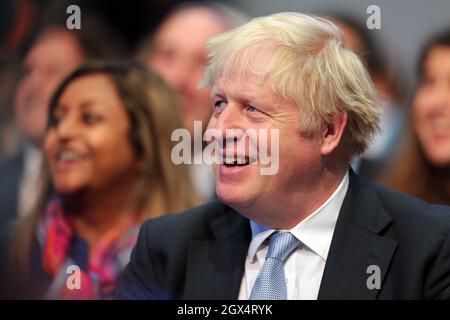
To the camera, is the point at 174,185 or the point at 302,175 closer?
the point at 302,175

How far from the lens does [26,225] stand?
124 inches

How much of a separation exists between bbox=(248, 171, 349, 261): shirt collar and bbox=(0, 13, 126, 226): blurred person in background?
147 centimetres

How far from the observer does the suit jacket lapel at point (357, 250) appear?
182 centimetres

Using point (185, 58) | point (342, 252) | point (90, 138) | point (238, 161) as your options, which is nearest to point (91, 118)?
Answer: point (90, 138)

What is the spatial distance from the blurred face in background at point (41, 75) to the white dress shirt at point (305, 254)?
1494 millimetres

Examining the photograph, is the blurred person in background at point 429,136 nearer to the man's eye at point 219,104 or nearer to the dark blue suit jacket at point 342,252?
the dark blue suit jacket at point 342,252

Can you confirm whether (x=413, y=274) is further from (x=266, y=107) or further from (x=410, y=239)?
(x=266, y=107)

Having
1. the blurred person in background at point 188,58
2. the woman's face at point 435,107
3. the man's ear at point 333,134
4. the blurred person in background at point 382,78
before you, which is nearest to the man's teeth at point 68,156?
the blurred person in background at point 188,58

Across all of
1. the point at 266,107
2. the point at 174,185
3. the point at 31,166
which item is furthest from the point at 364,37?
the point at 31,166

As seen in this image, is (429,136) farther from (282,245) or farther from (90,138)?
(90,138)

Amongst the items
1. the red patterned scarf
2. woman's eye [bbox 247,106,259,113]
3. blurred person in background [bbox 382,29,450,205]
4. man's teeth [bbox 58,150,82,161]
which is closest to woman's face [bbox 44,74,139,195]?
man's teeth [bbox 58,150,82,161]

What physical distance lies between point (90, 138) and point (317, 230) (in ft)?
4.76

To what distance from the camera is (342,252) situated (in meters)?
1.86
